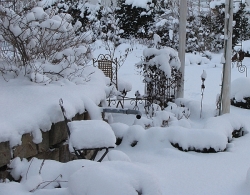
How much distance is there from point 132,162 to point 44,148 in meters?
0.91

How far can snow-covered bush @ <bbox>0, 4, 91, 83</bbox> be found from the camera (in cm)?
371

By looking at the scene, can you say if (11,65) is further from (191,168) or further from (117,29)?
(117,29)

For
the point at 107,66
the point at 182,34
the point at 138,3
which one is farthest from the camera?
the point at 138,3

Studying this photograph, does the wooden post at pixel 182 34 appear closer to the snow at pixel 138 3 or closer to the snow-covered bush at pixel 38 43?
the snow-covered bush at pixel 38 43

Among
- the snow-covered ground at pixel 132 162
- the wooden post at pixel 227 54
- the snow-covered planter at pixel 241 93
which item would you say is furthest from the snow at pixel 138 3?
the snow-covered ground at pixel 132 162

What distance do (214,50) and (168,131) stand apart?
13.1 meters

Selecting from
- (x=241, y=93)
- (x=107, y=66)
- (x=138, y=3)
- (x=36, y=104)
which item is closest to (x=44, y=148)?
(x=36, y=104)

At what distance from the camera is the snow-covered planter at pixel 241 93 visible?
6727 mm

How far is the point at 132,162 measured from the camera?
3.36 meters

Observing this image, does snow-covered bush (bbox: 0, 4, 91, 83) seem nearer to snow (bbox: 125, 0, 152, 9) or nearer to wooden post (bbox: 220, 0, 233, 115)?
wooden post (bbox: 220, 0, 233, 115)

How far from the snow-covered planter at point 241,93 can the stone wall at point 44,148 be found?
4180 mm

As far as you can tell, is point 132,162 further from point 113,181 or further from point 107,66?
point 107,66

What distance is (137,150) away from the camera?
13.5 ft

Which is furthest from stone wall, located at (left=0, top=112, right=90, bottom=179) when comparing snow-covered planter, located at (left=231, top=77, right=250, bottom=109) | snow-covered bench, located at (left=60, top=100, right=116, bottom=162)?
snow-covered planter, located at (left=231, top=77, right=250, bottom=109)
